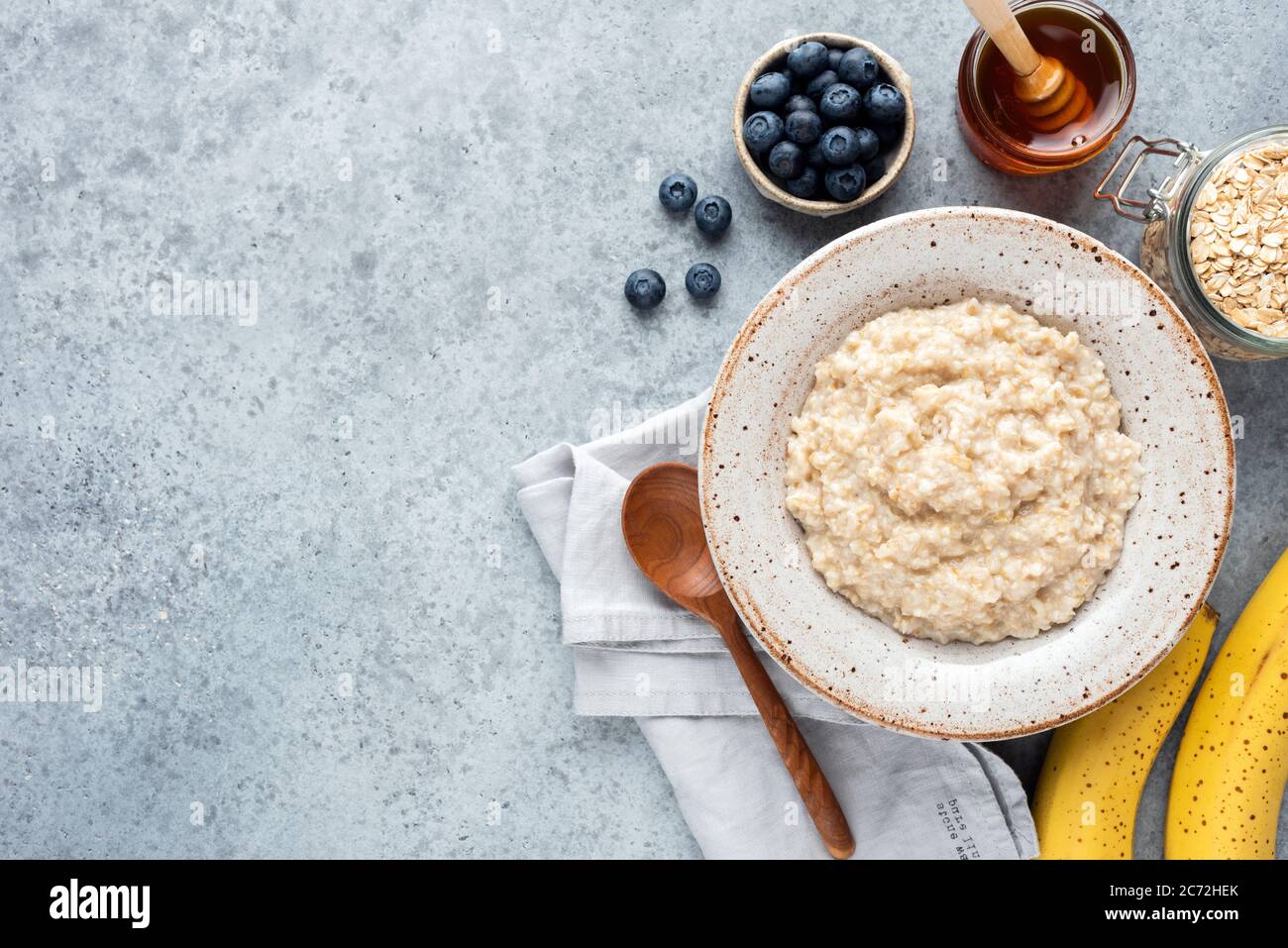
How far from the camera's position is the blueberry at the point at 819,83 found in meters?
2.31

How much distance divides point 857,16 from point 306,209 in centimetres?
146

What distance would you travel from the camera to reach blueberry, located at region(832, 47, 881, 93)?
2275 millimetres

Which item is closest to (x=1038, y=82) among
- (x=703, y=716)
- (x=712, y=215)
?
(x=712, y=215)

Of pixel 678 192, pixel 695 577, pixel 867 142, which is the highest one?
pixel 867 142

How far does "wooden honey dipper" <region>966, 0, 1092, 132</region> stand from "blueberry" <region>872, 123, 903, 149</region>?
10.5 inches

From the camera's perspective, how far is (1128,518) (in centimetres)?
209

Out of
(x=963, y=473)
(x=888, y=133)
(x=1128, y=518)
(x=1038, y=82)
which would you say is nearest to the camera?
(x=963, y=473)

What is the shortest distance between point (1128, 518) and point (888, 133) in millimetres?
1008

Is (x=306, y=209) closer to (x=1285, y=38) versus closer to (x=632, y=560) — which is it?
(x=632, y=560)

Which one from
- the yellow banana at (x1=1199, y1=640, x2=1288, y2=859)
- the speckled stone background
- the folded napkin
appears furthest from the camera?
the speckled stone background

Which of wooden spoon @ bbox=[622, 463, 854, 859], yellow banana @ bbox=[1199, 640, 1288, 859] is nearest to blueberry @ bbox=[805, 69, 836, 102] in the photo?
wooden spoon @ bbox=[622, 463, 854, 859]

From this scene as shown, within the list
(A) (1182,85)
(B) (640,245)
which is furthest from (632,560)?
(A) (1182,85)

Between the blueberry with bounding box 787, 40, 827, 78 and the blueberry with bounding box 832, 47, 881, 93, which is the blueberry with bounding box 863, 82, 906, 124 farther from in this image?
the blueberry with bounding box 787, 40, 827, 78

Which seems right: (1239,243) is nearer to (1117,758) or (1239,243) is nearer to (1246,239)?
(1246,239)
